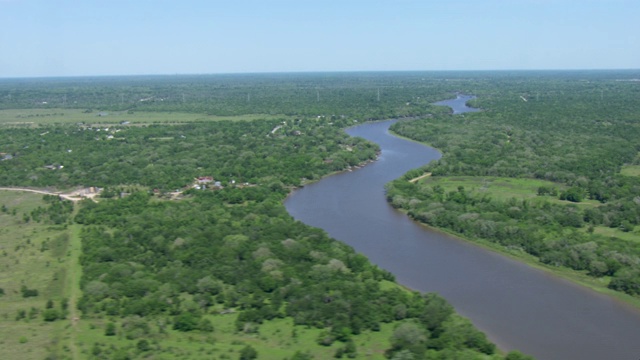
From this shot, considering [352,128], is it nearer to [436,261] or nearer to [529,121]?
[529,121]

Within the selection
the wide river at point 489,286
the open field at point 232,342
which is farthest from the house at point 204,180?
the open field at point 232,342

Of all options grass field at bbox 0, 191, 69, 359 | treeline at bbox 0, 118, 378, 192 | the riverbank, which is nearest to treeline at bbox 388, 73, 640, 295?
the riverbank

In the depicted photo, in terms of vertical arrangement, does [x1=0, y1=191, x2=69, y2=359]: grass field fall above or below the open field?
above

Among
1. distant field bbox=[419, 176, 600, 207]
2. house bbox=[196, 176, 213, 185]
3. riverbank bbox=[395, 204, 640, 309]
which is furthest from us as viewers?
house bbox=[196, 176, 213, 185]

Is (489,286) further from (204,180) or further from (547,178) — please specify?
(204,180)

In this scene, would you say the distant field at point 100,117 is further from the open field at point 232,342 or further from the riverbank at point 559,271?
the open field at point 232,342

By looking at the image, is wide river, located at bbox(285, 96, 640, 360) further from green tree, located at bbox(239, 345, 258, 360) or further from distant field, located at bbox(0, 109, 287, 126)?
distant field, located at bbox(0, 109, 287, 126)

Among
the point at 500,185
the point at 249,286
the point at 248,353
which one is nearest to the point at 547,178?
the point at 500,185
